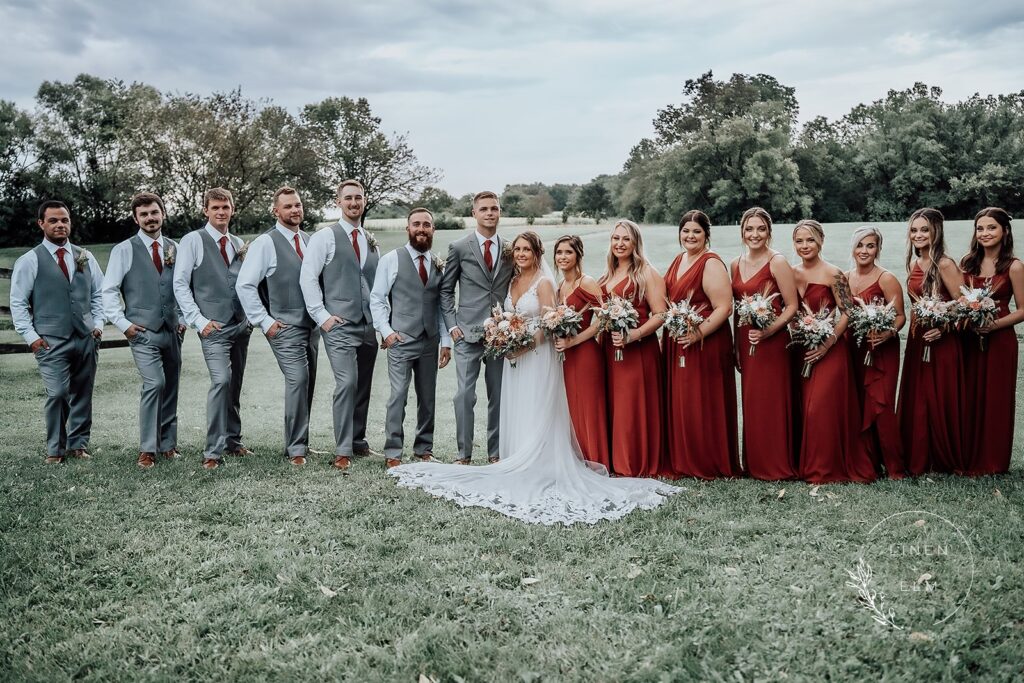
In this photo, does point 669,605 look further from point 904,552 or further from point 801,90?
point 801,90

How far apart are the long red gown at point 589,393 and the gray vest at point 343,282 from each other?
2.07m

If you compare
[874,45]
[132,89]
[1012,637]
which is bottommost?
[1012,637]

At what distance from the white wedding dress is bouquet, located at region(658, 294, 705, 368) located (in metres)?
1.10

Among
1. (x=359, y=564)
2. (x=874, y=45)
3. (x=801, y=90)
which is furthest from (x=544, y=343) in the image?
(x=801, y=90)

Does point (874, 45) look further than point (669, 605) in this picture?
Yes

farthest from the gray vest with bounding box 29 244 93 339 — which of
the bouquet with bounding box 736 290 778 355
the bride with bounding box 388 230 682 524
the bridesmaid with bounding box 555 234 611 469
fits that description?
the bouquet with bounding box 736 290 778 355

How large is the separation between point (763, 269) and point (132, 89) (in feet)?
135

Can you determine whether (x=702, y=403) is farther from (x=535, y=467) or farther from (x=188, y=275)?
(x=188, y=275)

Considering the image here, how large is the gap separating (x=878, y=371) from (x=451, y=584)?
430cm

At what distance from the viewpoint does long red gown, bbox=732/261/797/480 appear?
6691 mm

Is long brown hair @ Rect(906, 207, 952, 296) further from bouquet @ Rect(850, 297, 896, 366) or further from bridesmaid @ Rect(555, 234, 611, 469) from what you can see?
bridesmaid @ Rect(555, 234, 611, 469)

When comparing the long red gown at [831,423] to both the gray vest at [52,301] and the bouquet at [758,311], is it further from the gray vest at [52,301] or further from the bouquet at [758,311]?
the gray vest at [52,301]

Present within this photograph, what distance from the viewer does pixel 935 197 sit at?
35.8m

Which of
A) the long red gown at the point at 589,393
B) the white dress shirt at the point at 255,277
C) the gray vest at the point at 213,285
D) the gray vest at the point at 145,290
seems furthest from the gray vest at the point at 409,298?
the gray vest at the point at 145,290
